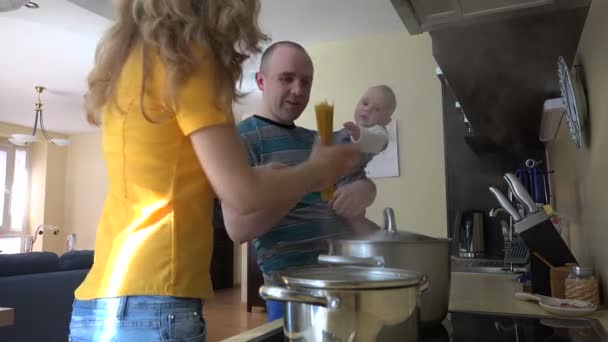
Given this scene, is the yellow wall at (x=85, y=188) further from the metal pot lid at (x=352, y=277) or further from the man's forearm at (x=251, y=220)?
the metal pot lid at (x=352, y=277)

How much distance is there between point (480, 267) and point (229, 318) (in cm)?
302

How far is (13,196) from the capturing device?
272 inches

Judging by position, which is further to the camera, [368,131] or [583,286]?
[368,131]

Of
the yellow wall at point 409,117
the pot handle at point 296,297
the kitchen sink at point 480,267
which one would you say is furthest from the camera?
the yellow wall at point 409,117

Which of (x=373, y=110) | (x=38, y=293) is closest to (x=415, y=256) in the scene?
(x=373, y=110)

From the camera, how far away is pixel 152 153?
694mm

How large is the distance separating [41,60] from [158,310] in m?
4.05

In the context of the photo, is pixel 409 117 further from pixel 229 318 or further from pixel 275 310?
pixel 229 318

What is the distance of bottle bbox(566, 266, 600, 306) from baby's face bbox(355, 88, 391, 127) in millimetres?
581

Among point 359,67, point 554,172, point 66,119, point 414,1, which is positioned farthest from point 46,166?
point 414,1

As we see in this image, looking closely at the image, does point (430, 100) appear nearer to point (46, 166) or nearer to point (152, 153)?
point (152, 153)

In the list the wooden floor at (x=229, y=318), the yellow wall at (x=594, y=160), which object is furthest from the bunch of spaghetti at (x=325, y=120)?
the wooden floor at (x=229, y=318)

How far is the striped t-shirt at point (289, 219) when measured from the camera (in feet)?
3.35

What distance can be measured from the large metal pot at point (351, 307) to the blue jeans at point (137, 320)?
0.19m
